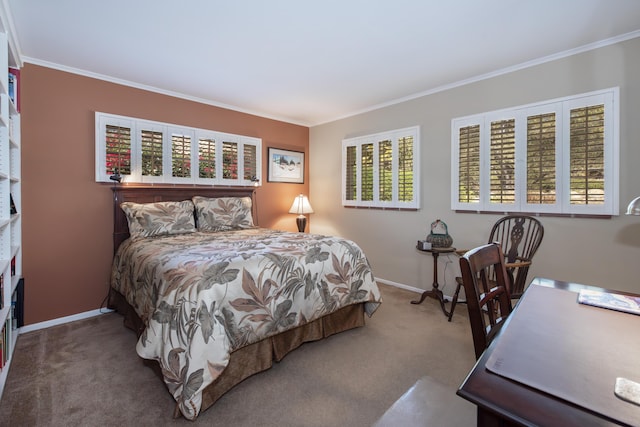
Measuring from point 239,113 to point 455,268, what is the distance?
11.1 ft

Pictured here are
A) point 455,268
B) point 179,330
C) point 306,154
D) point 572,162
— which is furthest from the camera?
point 306,154

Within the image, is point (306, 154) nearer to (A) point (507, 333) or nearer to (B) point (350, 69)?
(B) point (350, 69)

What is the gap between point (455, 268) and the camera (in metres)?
3.46

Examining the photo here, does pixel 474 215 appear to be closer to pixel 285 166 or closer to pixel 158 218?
pixel 285 166

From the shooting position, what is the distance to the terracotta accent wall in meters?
2.75

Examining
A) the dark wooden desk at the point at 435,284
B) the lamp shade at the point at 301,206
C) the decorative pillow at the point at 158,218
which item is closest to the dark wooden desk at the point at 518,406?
the dark wooden desk at the point at 435,284

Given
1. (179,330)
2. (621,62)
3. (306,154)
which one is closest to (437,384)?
(179,330)

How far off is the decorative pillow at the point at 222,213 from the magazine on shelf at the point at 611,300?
3.14 meters

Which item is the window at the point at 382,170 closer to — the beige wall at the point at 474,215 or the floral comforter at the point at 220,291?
the beige wall at the point at 474,215

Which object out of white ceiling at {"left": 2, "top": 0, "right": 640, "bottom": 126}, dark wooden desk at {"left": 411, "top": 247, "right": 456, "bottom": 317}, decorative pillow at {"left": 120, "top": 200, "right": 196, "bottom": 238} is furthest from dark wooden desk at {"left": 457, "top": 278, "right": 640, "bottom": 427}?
decorative pillow at {"left": 120, "top": 200, "right": 196, "bottom": 238}

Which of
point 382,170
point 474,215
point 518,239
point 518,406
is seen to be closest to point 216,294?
point 518,406

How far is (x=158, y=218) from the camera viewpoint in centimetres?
307

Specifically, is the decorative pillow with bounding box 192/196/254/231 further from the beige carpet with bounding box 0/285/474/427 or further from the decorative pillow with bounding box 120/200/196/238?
the beige carpet with bounding box 0/285/474/427

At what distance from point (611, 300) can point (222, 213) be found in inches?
131
